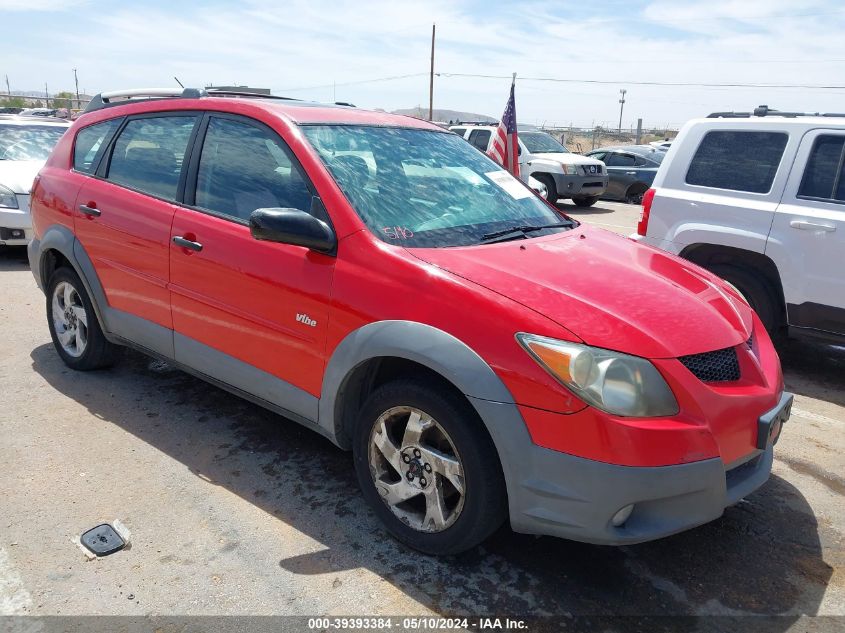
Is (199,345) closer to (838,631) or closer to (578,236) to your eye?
(578,236)

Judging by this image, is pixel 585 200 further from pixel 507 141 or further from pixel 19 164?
pixel 19 164

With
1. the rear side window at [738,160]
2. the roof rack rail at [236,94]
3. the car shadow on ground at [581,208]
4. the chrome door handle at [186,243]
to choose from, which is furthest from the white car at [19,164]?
the car shadow on ground at [581,208]

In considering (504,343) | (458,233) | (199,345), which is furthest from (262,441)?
(504,343)

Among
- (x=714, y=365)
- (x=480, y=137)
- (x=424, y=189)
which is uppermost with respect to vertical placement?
(x=480, y=137)

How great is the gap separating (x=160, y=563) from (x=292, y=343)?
3.41 feet

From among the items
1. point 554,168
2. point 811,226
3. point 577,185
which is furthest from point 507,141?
point 811,226

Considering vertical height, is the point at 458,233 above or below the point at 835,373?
above

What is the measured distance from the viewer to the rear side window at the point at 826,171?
4891 millimetres

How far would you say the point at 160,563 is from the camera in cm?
276

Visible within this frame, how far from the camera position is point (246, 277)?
324 centimetres

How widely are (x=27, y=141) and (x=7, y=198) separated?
1857 millimetres

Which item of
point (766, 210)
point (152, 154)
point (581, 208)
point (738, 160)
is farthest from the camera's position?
point (581, 208)

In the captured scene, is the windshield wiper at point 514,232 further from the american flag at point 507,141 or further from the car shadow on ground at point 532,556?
the american flag at point 507,141

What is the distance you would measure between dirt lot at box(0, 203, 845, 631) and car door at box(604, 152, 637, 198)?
14657mm
